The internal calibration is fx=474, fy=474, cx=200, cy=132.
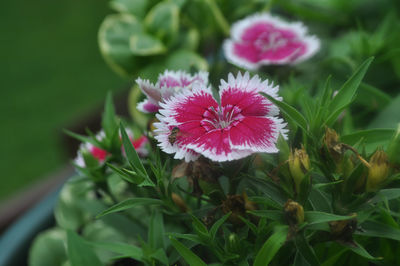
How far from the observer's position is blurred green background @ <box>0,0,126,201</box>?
2.05m

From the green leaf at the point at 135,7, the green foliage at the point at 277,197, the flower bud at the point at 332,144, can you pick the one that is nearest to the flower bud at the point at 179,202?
the green foliage at the point at 277,197

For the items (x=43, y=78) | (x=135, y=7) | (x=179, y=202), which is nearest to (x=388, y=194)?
(x=179, y=202)

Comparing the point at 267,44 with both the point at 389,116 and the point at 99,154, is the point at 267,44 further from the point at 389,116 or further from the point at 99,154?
the point at 99,154

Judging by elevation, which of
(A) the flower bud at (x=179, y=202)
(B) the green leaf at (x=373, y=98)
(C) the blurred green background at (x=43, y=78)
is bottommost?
(C) the blurred green background at (x=43, y=78)

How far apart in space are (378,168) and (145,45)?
2.31ft

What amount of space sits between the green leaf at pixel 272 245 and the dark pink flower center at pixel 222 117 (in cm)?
13

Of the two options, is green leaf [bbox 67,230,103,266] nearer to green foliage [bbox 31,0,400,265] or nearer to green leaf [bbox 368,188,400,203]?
green foliage [bbox 31,0,400,265]

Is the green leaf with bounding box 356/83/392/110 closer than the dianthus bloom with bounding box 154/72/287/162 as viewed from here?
No

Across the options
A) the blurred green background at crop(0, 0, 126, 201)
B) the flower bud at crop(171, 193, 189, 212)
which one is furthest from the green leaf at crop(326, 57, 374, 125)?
the blurred green background at crop(0, 0, 126, 201)

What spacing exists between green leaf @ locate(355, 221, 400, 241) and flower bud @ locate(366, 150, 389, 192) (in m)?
0.06

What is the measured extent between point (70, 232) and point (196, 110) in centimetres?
25

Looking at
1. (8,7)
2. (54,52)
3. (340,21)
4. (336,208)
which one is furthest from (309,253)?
(8,7)

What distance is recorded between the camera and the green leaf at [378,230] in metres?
0.50

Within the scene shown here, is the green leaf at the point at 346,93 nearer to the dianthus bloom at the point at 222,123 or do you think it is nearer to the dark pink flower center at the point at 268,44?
the dianthus bloom at the point at 222,123
